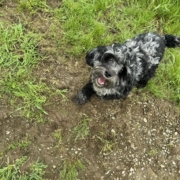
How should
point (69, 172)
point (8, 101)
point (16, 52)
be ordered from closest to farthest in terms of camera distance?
point (69, 172) < point (8, 101) < point (16, 52)

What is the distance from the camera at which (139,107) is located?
3729 mm

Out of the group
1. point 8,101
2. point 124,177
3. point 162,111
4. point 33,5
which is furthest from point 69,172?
point 33,5

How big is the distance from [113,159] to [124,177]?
208mm

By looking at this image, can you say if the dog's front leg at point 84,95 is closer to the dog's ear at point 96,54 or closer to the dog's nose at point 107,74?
the dog's ear at point 96,54

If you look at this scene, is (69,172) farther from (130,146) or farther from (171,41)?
(171,41)

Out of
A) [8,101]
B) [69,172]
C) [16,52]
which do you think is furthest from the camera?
[16,52]

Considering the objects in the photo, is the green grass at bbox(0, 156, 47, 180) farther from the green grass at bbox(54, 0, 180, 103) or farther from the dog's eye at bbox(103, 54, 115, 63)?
the green grass at bbox(54, 0, 180, 103)

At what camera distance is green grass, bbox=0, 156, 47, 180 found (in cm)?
310

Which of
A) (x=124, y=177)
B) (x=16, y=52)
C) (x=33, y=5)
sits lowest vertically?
(x=124, y=177)

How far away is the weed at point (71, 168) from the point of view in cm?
320

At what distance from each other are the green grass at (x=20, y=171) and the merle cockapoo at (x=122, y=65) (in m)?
0.79

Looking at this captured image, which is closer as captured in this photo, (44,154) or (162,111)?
(44,154)

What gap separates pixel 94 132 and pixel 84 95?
0.40 meters

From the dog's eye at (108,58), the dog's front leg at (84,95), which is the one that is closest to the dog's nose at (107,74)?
the dog's eye at (108,58)
